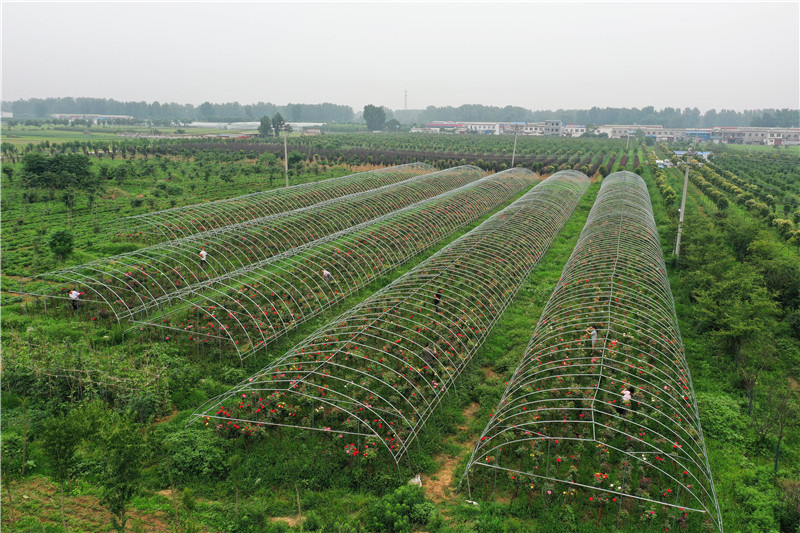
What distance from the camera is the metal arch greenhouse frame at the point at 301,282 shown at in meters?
13.7

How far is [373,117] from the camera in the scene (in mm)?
143000

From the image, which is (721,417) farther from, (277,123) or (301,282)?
(277,123)

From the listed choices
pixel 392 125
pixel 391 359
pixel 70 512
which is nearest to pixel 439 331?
pixel 391 359

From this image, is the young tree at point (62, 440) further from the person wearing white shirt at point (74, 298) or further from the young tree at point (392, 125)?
the young tree at point (392, 125)

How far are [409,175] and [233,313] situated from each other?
2841 cm

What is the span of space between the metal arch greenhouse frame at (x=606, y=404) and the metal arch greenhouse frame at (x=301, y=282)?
7.18 m

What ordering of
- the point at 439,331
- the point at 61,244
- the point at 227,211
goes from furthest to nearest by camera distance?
the point at 227,211
the point at 61,244
the point at 439,331

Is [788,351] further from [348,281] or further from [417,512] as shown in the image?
[348,281]

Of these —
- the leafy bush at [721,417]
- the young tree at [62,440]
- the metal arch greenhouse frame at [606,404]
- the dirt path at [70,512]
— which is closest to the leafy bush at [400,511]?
the metal arch greenhouse frame at [606,404]

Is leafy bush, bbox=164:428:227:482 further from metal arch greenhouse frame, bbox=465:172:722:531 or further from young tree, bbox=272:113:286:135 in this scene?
young tree, bbox=272:113:286:135

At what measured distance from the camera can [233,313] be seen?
1369cm

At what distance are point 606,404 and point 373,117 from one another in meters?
143

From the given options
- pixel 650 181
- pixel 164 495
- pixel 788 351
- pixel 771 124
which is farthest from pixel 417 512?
pixel 771 124

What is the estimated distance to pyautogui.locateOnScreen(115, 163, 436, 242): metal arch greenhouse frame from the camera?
2217 cm
